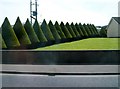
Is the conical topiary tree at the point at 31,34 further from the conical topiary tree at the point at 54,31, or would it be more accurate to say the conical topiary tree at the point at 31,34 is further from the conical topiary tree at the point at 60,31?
the conical topiary tree at the point at 60,31

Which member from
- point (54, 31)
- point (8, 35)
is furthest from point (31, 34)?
point (54, 31)

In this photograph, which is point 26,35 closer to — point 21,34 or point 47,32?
point 21,34

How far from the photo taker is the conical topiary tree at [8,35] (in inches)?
952

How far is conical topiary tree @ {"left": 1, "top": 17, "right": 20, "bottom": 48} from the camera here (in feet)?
79.3

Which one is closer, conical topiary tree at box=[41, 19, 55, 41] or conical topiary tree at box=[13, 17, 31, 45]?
conical topiary tree at box=[13, 17, 31, 45]

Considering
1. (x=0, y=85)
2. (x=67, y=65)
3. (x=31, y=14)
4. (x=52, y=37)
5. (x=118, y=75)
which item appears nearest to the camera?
(x=0, y=85)

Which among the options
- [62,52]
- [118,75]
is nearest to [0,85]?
[118,75]

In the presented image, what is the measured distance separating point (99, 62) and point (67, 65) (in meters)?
1.73

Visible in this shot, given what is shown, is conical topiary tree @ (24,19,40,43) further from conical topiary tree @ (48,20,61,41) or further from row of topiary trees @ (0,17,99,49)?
conical topiary tree @ (48,20,61,41)

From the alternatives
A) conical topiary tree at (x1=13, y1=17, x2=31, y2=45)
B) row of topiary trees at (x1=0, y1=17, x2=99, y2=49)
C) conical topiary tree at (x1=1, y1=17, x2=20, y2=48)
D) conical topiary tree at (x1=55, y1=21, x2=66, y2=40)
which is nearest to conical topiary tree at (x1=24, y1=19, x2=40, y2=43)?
row of topiary trees at (x1=0, y1=17, x2=99, y2=49)

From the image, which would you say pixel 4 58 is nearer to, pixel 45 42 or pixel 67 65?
pixel 67 65

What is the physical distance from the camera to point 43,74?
11.8 metres

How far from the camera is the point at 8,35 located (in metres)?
24.8

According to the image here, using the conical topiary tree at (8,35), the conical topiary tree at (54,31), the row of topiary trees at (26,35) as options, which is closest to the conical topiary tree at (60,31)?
the row of topiary trees at (26,35)
